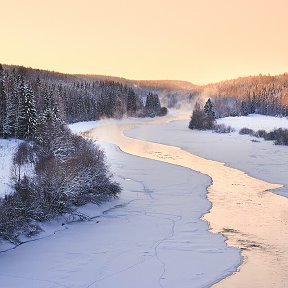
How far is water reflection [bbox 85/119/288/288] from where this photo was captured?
46.4 feet

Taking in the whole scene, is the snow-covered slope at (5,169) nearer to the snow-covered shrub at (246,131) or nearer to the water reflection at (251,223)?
the water reflection at (251,223)

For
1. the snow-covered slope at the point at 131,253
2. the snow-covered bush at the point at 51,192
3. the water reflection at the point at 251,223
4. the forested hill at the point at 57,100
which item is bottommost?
the snow-covered slope at the point at 131,253

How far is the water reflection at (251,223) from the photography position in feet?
46.4

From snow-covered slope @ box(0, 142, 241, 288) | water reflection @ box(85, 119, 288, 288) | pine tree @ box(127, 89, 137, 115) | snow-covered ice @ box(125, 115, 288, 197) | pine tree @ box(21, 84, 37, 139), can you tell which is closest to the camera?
snow-covered slope @ box(0, 142, 241, 288)

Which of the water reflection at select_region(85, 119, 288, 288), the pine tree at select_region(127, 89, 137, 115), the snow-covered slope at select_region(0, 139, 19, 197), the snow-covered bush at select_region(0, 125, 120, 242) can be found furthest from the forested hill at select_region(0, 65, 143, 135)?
the snow-covered bush at select_region(0, 125, 120, 242)

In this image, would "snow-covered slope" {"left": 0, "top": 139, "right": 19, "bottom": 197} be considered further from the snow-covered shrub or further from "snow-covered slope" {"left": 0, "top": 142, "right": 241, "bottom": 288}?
→ the snow-covered shrub

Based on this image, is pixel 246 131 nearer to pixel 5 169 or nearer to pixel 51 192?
pixel 5 169

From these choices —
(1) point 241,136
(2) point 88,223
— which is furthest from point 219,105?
(2) point 88,223

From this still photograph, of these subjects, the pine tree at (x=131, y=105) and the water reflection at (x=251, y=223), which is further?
the pine tree at (x=131, y=105)

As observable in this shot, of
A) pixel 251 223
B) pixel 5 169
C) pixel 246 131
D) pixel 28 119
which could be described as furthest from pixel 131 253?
pixel 246 131

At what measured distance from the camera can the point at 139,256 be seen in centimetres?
1562

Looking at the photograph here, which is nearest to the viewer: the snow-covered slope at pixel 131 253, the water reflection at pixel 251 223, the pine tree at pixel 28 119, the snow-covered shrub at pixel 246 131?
the snow-covered slope at pixel 131 253

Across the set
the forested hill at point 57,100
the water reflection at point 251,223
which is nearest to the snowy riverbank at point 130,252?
the water reflection at point 251,223

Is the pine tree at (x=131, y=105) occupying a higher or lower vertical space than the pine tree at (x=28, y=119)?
higher
